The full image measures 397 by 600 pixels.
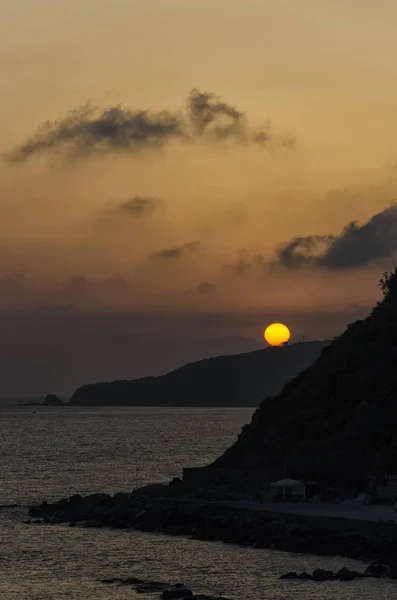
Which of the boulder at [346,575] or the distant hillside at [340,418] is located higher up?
the distant hillside at [340,418]

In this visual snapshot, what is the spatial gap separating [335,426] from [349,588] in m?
36.4

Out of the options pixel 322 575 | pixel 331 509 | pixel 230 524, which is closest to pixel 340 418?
pixel 331 509

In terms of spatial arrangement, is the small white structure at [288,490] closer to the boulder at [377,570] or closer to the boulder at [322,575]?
the boulder at [377,570]

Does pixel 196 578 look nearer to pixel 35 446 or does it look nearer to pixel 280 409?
pixel 280 409

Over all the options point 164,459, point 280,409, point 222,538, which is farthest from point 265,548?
point 164,459

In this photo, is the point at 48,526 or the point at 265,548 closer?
the point at 265,548

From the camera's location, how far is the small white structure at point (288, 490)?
74250mm

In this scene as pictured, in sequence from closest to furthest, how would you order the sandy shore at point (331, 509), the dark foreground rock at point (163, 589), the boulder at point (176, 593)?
the dark foreground rock at point (163, 589) → the boulder at point (176, 593) → the sandy shore at point (331, 509)

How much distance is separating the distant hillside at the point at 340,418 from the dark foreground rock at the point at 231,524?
30.9 ft

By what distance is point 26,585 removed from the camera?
189 ft

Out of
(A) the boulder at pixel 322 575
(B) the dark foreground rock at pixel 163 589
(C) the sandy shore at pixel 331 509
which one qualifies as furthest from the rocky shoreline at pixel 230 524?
(B) the dark foreground rock at pixel 163 589

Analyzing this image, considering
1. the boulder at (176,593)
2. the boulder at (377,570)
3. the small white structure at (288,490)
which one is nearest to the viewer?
the boulder at (176,593)

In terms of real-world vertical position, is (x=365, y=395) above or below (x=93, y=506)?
above

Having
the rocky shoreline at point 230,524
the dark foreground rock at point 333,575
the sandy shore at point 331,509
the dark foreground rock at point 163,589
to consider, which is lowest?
the dark foreground rock at point 163,589
